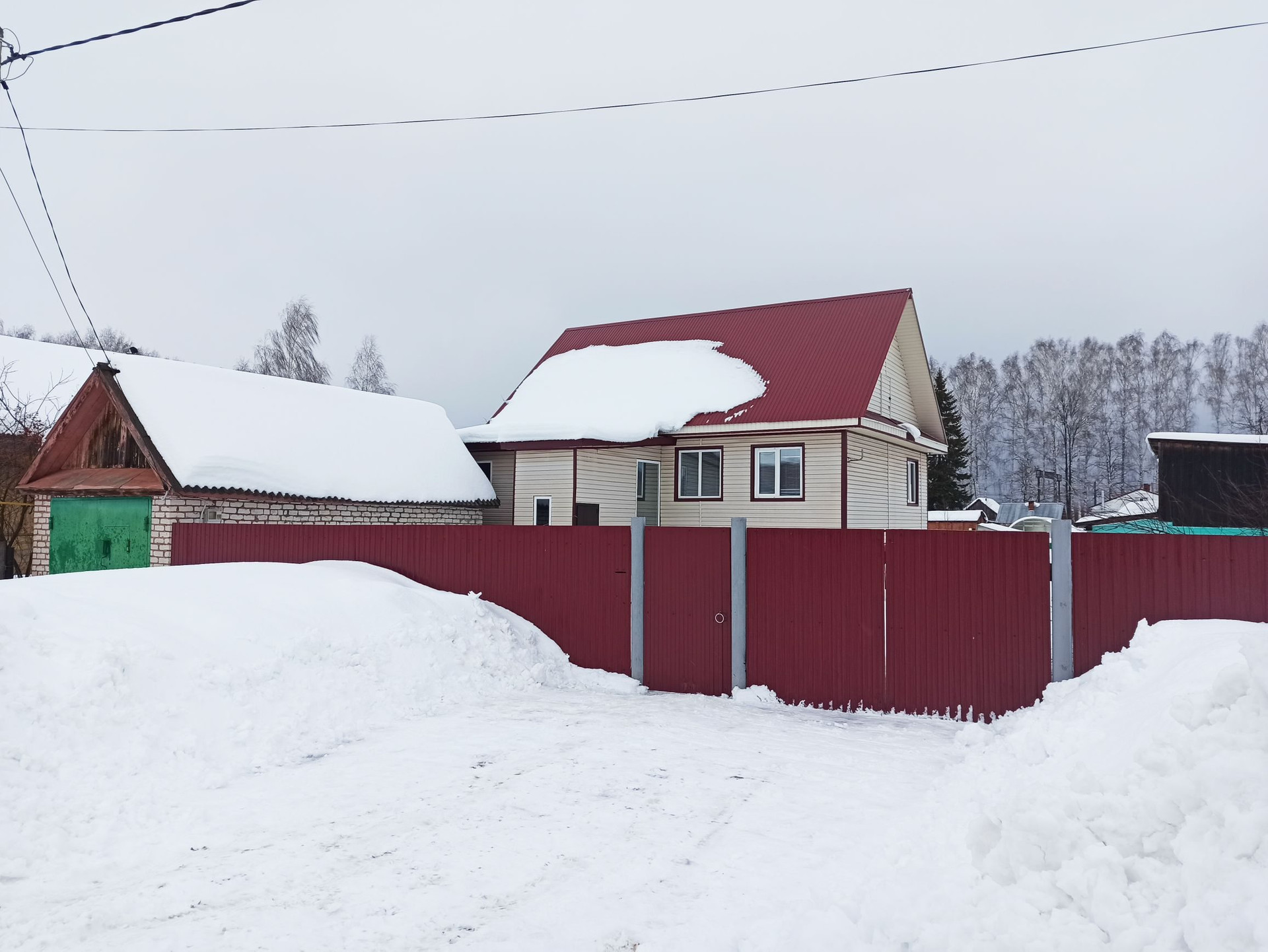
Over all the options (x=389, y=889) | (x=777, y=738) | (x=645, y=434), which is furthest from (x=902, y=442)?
(x=389, y=889)

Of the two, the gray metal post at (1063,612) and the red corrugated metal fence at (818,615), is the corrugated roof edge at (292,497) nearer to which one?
the red corrugated metal fence at (818,615)

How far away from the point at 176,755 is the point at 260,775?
1.97 ft

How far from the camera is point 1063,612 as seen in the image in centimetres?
786

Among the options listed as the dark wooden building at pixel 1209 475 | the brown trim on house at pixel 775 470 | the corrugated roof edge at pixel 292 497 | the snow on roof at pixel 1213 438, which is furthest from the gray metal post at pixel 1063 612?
the snow on roof at pixel 1213 438

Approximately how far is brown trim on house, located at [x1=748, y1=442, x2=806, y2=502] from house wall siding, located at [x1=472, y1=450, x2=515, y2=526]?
5941 mm

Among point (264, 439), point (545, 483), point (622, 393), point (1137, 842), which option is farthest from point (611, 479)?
point (1137, 842)

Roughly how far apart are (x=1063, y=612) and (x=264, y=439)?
15090 mm

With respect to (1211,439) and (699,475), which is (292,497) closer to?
(699,475)

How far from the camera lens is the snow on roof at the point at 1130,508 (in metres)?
37.6

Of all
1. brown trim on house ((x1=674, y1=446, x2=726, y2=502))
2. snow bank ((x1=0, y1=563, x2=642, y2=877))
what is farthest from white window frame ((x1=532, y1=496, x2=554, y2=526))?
snow bank ((x1=0, y1=563, x2=642, y2=877))

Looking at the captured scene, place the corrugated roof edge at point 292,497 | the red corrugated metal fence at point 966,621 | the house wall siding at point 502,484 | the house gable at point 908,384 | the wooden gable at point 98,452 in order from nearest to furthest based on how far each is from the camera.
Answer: the red corrugated metal fence at point 966,621
the corrugated roof edge at point 292,497
the wooden gable at point 98,452
the house gable at point 908,384
the house wall siding at point 502,484

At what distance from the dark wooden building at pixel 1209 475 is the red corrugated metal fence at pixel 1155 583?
65.1 ft

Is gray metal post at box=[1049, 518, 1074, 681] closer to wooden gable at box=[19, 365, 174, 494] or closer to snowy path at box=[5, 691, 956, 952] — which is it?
snowy path at box=[5, 691, 956, 952]

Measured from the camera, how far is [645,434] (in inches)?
728
